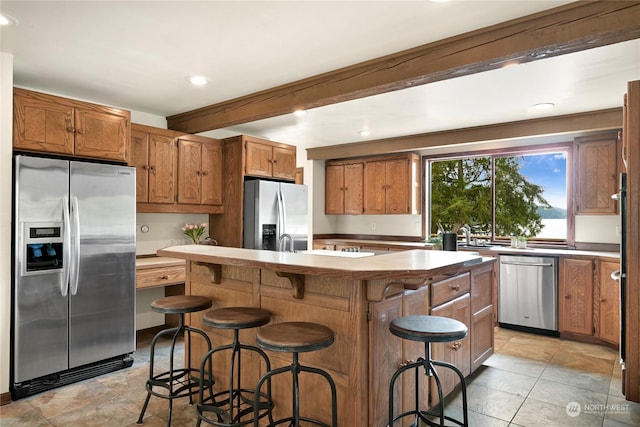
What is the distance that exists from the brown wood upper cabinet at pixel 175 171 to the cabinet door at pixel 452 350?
2.94m

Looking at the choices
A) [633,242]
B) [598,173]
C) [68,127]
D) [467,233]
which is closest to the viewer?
[633,242]

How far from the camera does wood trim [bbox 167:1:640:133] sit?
81.8 inches

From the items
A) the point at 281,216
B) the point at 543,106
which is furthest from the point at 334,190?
the point at 543,106

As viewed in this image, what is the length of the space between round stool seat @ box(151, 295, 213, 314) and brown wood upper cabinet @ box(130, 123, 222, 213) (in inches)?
68.0

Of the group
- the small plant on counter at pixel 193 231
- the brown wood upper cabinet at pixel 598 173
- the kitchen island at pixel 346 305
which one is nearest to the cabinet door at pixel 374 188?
the brown wood upper cabinet at pixel 598 173

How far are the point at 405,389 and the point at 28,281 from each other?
273 cm

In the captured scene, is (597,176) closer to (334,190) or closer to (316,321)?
(334,190)

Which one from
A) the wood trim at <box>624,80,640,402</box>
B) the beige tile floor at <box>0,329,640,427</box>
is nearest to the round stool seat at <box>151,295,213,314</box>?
the beige tile floor at <box>0,329,640,427</box>

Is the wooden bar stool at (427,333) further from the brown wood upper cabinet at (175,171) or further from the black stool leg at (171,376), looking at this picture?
the brown wood upper cabinet at (175,171)

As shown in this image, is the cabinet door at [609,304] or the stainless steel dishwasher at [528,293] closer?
the cabinet door at [609,304]

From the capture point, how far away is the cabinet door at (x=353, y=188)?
6364mm

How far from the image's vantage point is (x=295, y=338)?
72.7 inches

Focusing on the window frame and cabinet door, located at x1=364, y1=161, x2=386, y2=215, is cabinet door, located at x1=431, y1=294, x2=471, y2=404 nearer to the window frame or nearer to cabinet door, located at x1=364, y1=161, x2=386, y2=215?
the window frame

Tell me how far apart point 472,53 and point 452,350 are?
201cm
